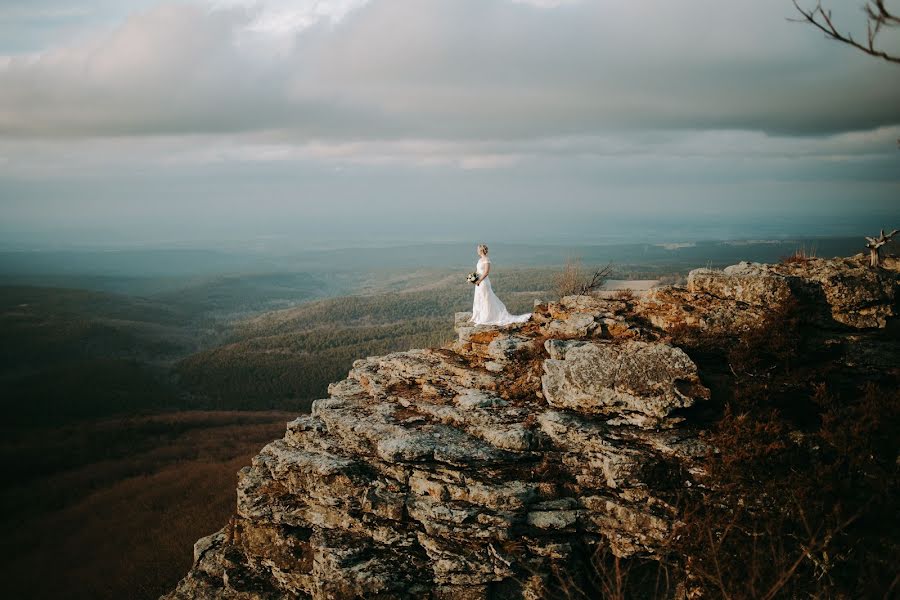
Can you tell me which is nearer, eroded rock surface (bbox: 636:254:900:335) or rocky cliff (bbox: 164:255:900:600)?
rocky cliff (bbox: 164:255:900:600)

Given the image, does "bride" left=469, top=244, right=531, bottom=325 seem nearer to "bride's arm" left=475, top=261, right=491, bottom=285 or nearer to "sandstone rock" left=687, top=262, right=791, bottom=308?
"bride's arm" left=475, top=261, right=491, bottom=285

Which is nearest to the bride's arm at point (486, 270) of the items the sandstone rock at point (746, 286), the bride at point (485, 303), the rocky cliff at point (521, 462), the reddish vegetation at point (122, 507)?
the bride at point (485, 303)

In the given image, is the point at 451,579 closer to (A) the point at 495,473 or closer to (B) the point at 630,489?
(A) the point at 495,473

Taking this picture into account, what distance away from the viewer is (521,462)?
43.8ft

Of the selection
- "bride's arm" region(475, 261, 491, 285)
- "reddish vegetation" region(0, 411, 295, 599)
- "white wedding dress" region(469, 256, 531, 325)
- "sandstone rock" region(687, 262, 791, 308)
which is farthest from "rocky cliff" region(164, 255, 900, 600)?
"reddish vegetation" region(0, 411, 295, 599)

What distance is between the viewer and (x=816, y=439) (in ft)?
39.7

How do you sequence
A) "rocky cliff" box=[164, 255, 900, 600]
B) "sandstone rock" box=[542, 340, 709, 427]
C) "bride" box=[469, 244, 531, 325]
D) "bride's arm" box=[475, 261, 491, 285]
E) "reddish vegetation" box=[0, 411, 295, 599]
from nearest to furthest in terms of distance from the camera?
"rocky cliff" box=[164, 255, 900, 600] → "sandstone rock" box=[542, 340, 709, 427] → "bride's arm" box=[475, 261, 491, 285] → "bride" box=[469, 244, 531, 325] → "reddish vegetation" box=[0, 411, 295, 599]

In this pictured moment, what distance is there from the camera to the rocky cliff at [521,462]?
12070 mm

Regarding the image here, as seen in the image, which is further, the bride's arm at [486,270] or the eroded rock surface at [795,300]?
the bride's arm at [486,270]

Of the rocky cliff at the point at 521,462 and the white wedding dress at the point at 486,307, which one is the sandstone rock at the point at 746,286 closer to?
the rocky cliff at the point at 521,462

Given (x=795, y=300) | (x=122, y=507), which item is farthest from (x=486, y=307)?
(x=122, y=507)

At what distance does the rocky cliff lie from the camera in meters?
12.1

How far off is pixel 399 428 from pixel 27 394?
4644 inches

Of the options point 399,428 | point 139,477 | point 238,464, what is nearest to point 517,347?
point 399,428
